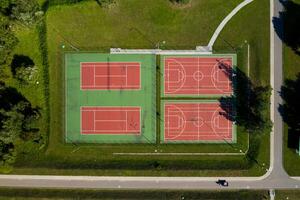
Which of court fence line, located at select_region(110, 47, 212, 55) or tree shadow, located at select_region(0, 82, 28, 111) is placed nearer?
court fence line, located at select_region(110, 47, 212, 55)

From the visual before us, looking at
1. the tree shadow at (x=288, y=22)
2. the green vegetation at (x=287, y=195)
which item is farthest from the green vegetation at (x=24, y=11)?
the green vegetation at (x=287, y=195)

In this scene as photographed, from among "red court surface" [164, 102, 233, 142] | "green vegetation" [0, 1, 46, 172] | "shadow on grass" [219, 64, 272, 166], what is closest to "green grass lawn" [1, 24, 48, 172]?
"green vegetation" [0, 1, 46, 172]

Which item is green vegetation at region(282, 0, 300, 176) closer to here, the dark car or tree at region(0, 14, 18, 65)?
the dark car

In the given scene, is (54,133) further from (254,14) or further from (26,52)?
(254,14)

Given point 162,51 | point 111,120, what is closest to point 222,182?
point 111,120

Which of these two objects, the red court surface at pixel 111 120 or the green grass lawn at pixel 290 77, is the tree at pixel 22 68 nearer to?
the red court surface at pixel 111 120

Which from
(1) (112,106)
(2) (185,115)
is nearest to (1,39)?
(1) (112,106)
